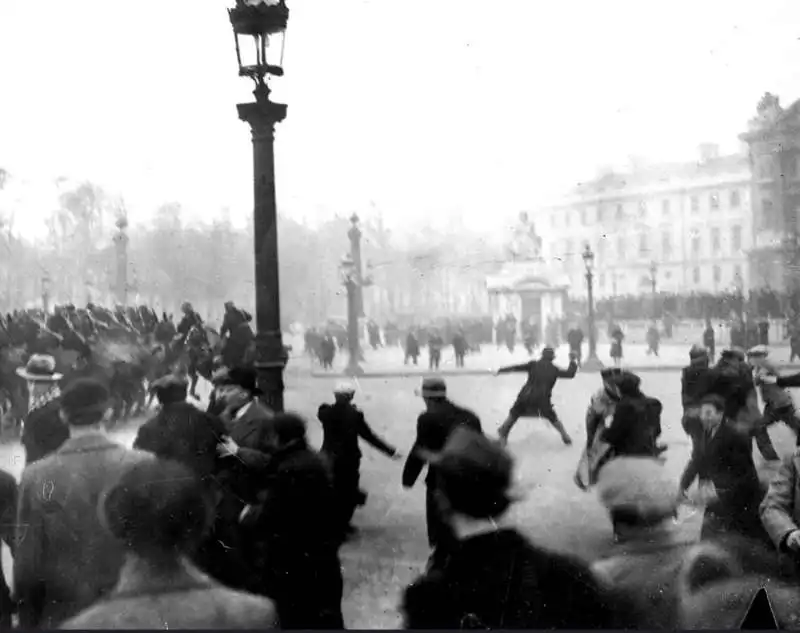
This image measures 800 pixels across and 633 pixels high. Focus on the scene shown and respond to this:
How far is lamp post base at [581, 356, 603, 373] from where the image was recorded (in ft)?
17.0

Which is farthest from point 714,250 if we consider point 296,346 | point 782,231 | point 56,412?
point 56,412

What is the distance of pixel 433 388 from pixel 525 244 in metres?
1.05

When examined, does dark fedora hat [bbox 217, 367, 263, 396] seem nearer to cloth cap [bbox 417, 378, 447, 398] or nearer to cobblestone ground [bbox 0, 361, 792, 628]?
cobblestone ground [bbox 0, 361, 792, 628]

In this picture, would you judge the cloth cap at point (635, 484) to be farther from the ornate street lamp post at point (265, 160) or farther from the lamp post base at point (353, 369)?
the ornate street lamp post at point (265, 160)

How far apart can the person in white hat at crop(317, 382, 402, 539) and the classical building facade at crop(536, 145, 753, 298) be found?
139cm

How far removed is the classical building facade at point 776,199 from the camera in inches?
195

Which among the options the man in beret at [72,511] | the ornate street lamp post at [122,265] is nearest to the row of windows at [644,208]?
the ornate street lamp post at [122,265]

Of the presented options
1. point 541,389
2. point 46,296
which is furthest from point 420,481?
point 46,296

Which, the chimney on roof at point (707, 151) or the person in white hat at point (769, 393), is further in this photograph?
the chimney on roof at point (707, 151)

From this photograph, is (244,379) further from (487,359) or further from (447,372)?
(487,359)

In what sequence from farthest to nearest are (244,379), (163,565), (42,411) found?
(42,411), (244,379), (163,565)

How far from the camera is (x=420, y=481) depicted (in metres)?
4.77

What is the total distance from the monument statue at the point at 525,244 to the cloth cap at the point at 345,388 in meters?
1.19

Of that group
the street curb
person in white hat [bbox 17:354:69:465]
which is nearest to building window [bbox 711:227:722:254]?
the street curb
